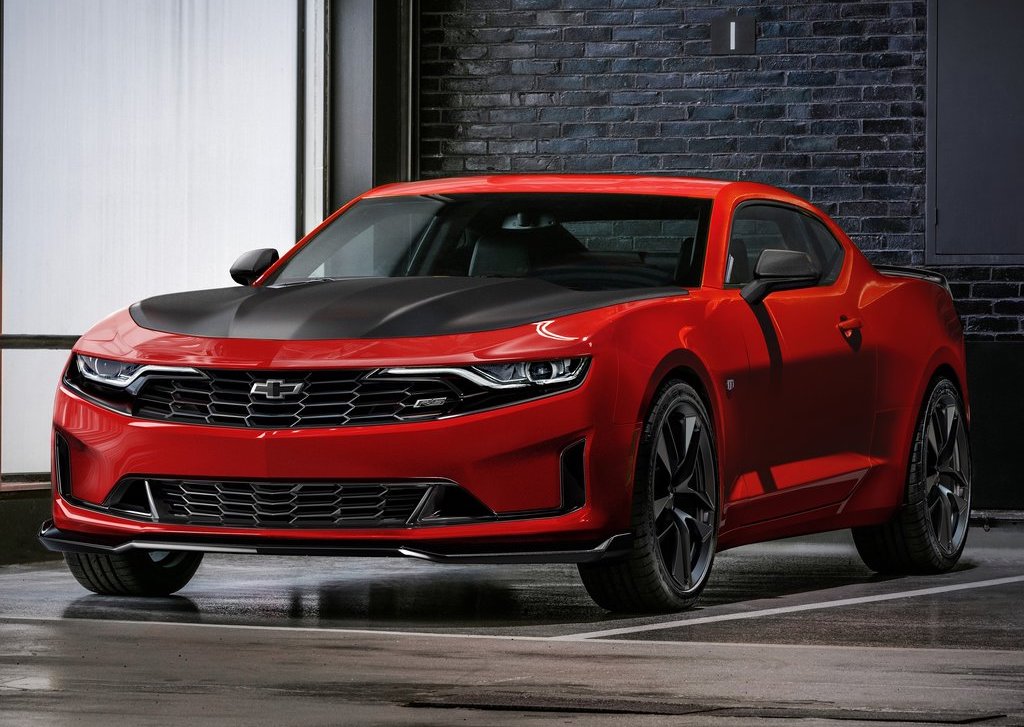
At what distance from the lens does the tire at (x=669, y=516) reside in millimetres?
6809

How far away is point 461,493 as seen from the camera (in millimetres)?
6602

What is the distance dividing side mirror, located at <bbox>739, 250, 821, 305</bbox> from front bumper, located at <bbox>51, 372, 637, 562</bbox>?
1196 millimetres

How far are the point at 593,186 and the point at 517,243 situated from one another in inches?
18.7

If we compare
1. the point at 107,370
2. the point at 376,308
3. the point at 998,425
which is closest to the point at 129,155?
the point at 107,370

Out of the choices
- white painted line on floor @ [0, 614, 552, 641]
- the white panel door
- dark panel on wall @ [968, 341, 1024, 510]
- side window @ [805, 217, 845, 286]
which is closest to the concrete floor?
white painted line on floor @ [0, 614, 552, 641]

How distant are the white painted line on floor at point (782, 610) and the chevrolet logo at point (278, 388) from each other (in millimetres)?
1107

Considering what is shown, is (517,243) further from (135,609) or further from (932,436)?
(932,436)

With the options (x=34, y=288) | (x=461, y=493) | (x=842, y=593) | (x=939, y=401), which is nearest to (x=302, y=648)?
(x=461, y=493)

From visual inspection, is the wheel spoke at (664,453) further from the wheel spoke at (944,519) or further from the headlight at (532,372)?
the wheel spoke at (944,519)

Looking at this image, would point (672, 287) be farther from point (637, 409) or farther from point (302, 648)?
point (302, 648)

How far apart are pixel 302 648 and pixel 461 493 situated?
714 millimetres

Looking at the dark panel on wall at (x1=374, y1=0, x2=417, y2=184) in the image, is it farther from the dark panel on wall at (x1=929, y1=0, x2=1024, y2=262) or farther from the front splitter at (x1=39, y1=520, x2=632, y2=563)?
the front splitter at (x1=39, y1=520, x2=632, y2=563)

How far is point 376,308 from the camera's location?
6926mm

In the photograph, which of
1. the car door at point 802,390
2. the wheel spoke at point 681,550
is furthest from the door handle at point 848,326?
the wheel spoke at point 681,550
